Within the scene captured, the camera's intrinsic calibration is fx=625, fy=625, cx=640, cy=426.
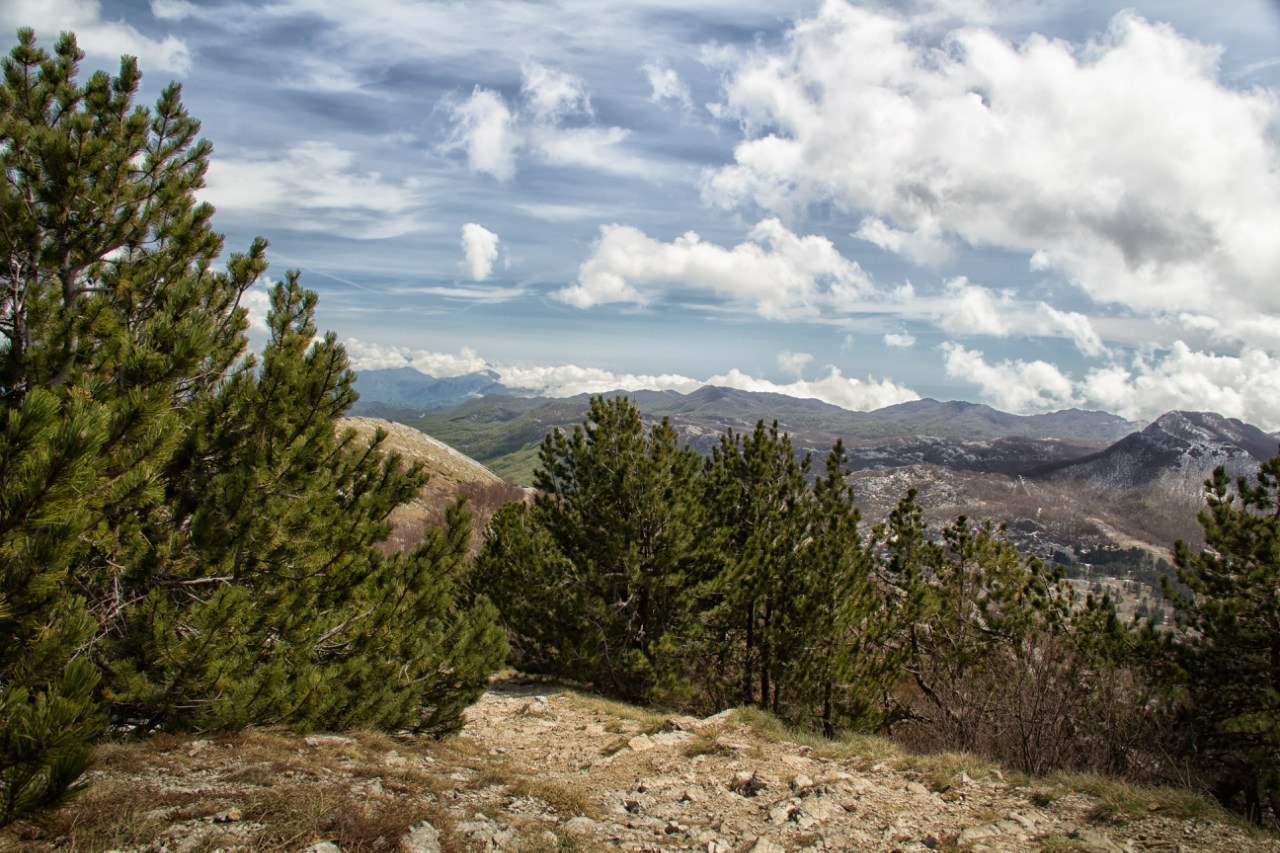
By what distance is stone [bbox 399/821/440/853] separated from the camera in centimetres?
498

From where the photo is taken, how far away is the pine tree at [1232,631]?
11.4 m

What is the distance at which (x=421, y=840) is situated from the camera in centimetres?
516

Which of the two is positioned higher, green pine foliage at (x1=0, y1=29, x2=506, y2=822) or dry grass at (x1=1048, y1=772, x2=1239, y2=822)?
green pine foliage at (x1=0, y1=29, x2=506, y2=822)

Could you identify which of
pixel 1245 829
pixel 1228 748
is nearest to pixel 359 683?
pixel 1245 829

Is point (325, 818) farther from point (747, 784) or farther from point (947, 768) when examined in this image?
point (947, 768)

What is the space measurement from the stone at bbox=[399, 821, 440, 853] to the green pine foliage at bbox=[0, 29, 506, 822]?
93.1 inches

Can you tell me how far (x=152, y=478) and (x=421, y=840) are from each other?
3.73m

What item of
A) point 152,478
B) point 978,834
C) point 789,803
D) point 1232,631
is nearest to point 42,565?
point 152,478

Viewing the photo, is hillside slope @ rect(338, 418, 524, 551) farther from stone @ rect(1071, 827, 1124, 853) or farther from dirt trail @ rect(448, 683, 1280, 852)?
stone @ rect(1071, 827, 1124, 853)

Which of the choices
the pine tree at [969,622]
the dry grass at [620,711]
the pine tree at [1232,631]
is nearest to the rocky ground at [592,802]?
the dry grass at [620,711]

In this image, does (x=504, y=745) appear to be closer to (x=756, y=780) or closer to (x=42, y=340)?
(x=756, y=780)

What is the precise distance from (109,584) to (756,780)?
828 centimetres

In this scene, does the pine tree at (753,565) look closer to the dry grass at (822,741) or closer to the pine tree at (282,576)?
the dry grass at (822,741)

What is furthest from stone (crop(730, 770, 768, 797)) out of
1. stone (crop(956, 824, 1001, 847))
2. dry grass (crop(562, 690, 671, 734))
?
dry grass (crop(562, 690, 671, 734))
